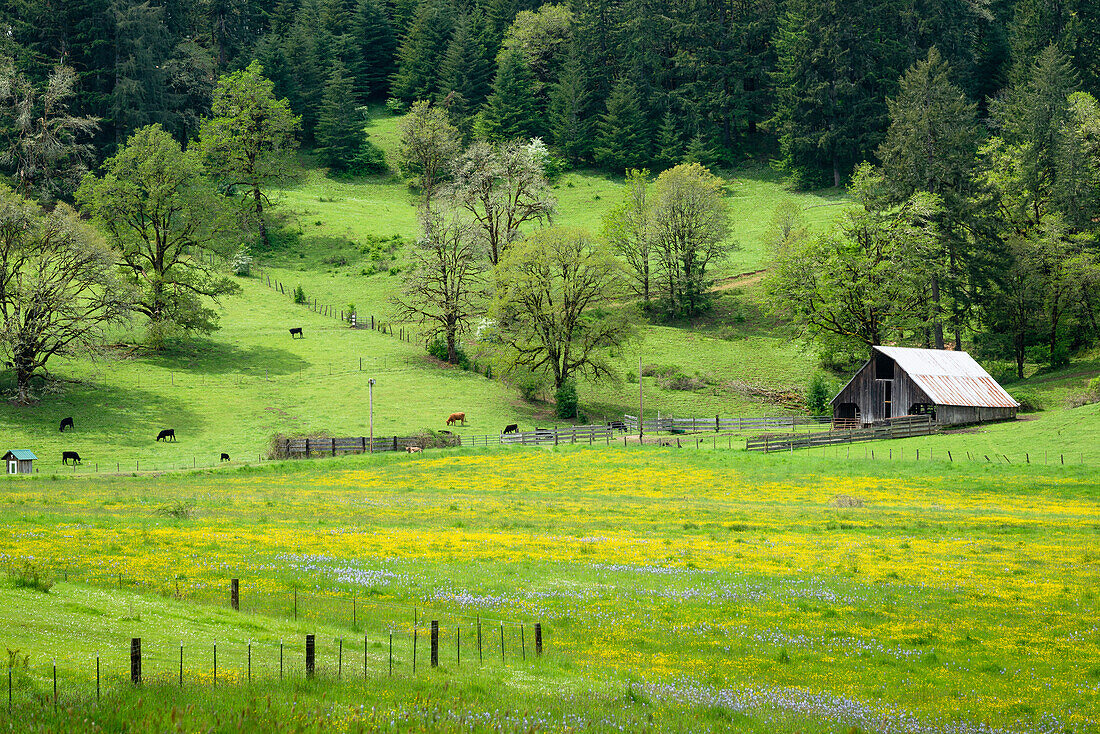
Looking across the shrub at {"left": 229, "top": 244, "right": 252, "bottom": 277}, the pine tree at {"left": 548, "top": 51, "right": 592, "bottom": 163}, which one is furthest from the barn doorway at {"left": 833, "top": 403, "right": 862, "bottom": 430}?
the pine tree at {"left": 548, "top": 51, "right": 592, "bottom": 163}

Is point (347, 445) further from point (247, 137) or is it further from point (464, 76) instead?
point (464, 76)

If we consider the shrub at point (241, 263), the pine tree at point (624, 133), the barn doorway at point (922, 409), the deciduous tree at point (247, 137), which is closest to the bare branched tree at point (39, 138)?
the deciduous tree at point (247, 137)

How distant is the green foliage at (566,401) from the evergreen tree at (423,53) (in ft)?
300

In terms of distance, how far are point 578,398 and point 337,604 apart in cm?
5657

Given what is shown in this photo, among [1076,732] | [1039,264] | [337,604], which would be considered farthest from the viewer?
[1039,264]

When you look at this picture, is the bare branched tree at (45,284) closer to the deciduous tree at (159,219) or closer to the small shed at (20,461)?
the deciduous tree at (159,219)

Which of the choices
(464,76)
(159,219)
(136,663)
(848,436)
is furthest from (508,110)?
(136,663)

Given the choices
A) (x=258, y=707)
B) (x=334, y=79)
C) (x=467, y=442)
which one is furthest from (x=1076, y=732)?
(x=334, y=79)

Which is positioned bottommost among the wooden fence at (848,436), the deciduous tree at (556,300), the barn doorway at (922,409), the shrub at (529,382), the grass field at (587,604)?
the grass field at (587,604)

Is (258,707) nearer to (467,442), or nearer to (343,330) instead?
(467,442)

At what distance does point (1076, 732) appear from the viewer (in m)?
13.7

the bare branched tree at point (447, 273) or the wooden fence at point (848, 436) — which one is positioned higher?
the bare branched tree at point (447, 273)

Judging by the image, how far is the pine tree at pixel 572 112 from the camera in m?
136

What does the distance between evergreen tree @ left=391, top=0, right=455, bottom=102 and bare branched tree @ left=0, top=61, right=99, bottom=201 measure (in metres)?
62.0
